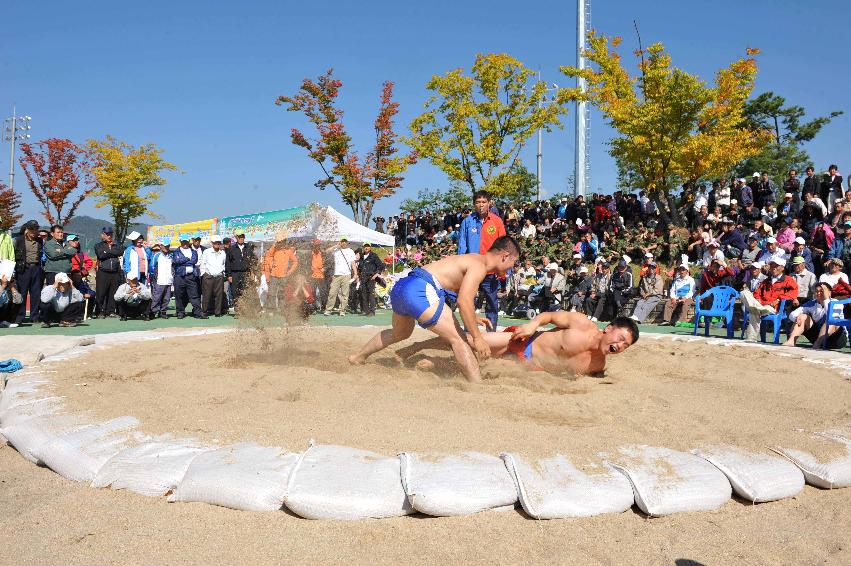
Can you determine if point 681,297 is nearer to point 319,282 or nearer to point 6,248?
point 319,282

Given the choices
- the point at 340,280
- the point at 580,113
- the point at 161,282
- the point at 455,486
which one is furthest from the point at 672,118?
the point at 455,486

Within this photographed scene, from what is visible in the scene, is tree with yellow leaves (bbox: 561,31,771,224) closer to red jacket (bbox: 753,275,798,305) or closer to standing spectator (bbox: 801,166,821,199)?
standing spectator (bbox: 801,166,821,199)

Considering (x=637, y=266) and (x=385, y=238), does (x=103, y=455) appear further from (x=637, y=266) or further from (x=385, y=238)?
(x=385, y=238)

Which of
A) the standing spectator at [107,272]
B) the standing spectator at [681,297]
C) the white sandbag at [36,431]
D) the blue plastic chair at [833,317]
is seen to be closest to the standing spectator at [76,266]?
the standing spectator at [107,272]

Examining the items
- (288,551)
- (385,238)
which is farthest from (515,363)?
(385,238)

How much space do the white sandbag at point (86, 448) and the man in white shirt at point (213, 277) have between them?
8.23 meters

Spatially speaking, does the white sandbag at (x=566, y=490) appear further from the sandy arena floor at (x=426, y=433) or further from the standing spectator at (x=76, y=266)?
the standing spectator at (x=76, y=266)

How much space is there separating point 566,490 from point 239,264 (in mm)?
9705

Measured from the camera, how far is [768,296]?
805cm

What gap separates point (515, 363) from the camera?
4.57 metres

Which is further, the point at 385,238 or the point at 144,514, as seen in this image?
the point at 385,238

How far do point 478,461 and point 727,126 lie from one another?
1734 centimetres

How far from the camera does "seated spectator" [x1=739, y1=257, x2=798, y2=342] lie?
779 centimetres

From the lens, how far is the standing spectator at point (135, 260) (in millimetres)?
10352
